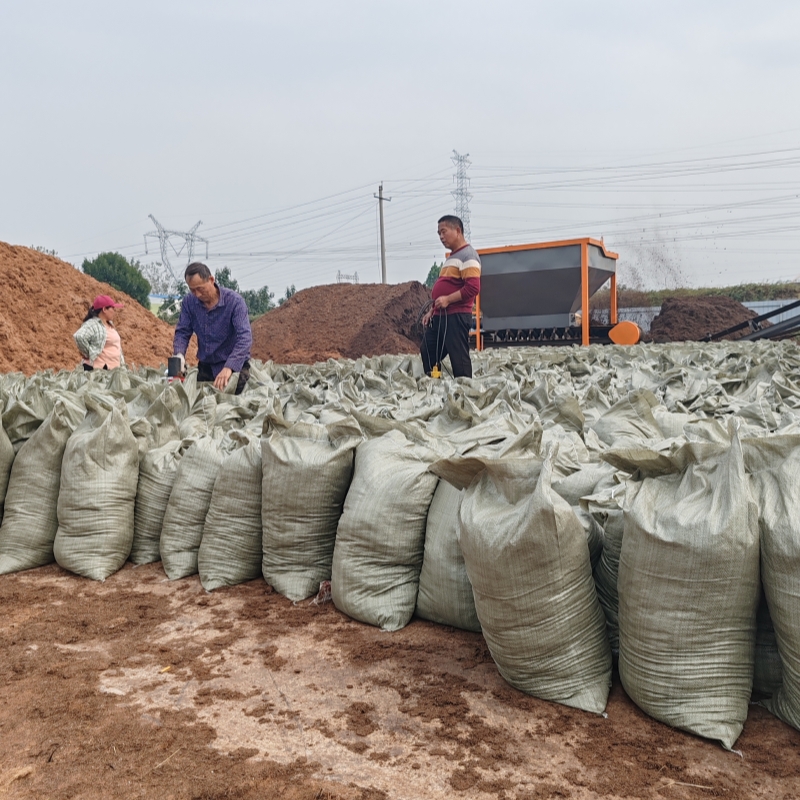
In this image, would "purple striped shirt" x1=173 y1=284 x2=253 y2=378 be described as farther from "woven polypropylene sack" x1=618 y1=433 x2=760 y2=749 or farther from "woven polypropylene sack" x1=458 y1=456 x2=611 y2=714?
"woven polypropylene sack" x1=618 y1=433 x2=760 y2=749

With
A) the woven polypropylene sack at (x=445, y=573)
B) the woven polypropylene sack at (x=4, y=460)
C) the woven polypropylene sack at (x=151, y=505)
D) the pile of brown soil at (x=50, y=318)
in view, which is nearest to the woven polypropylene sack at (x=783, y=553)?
the woven polypropylene sack at (x=445, y=573)

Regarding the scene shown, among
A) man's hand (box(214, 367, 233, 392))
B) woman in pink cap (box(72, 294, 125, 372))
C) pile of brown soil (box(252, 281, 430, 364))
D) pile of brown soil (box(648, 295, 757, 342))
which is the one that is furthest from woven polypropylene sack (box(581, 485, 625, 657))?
pile of brown soil (box(648, 295, 757, 342))

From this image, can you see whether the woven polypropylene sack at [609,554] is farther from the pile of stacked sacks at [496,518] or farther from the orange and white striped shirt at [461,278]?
the orange and white striped shirt at [461,278]

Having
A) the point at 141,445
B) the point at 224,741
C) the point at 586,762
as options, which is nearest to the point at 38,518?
the point at 141,445

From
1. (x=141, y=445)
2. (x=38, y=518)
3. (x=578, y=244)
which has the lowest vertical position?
(x=38, y=518)

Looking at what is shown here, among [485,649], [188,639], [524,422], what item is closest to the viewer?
[485,649]

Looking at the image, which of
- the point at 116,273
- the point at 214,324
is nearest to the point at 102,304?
the point at 214,324

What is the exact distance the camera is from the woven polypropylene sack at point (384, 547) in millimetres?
2406

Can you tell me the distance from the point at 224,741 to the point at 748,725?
1198mm

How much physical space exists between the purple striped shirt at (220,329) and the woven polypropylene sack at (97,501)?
1984 millimetres

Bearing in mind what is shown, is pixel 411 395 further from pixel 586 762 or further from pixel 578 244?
pixel 578 244

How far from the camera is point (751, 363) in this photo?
19.0 feet

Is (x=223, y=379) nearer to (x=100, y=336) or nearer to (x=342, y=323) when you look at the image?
(x=100, y=336)

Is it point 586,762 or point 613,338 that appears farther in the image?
point 613,338
